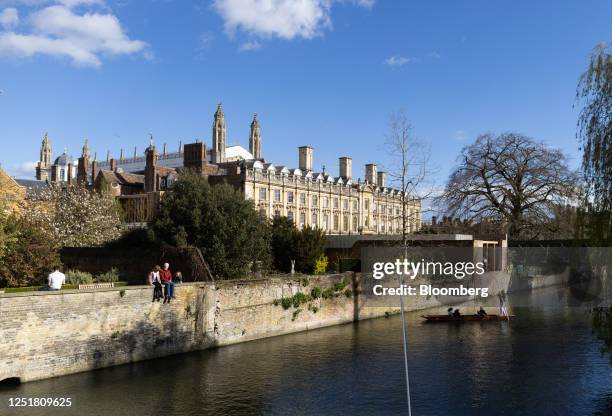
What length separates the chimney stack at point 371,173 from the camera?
9044 cm

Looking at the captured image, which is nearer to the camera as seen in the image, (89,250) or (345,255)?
(89,250)

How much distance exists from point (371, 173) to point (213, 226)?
2561 inches

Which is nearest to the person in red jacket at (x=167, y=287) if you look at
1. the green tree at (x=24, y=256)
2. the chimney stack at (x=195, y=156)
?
the green tree at (x=24, y=256)

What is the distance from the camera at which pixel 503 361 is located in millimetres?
21734

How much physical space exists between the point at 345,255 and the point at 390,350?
62.4 feet

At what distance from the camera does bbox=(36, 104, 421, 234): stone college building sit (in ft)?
191

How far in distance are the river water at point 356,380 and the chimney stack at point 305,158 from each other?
51875 millimetres

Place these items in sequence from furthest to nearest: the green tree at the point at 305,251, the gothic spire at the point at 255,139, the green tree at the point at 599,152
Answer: the gothic spire at the point at 255,139 → the green tree at the point at 305,251 → the green tree at the point at 599,152

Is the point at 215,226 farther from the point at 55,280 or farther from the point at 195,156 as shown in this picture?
the point at 195,156

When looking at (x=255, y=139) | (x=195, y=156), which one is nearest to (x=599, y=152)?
(x=195, y=156)

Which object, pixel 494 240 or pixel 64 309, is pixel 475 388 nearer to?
pixel 64 309

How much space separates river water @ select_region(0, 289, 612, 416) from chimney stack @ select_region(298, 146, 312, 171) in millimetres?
51875

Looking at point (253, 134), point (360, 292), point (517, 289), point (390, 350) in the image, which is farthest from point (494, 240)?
point (253, 134)

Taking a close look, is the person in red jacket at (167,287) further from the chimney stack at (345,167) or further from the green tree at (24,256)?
the chimney stack at (345,167)
